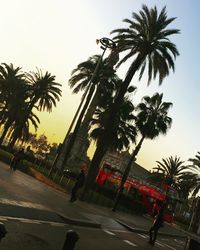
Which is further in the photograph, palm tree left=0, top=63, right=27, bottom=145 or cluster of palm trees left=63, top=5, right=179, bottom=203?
palm tree left=0, top=63, right=27, bottom=145

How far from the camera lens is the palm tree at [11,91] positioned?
5868 cm

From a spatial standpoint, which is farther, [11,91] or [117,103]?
[11,91]

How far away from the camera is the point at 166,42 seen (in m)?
32.9

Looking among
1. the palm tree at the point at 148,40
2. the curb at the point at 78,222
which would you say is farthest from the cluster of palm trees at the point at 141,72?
the curb at the point at 78,222

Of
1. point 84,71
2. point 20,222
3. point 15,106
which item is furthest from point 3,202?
point 15,106

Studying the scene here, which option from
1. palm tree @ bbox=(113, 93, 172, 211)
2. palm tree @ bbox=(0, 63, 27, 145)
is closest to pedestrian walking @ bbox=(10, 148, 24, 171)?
palm tree @ bbox=(113, 93, 172, 211)

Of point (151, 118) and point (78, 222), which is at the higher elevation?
point (151, 118)

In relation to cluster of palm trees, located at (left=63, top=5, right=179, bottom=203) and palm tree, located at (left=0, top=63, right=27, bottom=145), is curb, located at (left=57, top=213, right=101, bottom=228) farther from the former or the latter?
palm tree, located at (left=0, top=63, right=27, bottom=145)

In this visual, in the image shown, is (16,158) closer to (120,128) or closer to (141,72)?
(141,72)

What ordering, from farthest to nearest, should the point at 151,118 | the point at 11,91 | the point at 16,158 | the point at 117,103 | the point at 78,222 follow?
the point at 11,91, the point at 151,118, the point at 117,103, the point at 16,158, the point at 78,222

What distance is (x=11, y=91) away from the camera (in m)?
59.5

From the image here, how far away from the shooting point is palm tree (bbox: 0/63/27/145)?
193 feet

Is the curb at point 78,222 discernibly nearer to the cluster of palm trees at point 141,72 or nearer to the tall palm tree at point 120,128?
the cluster of palm trees at point 141,72

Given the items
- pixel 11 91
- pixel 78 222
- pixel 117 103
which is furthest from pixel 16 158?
pixel 11 91
